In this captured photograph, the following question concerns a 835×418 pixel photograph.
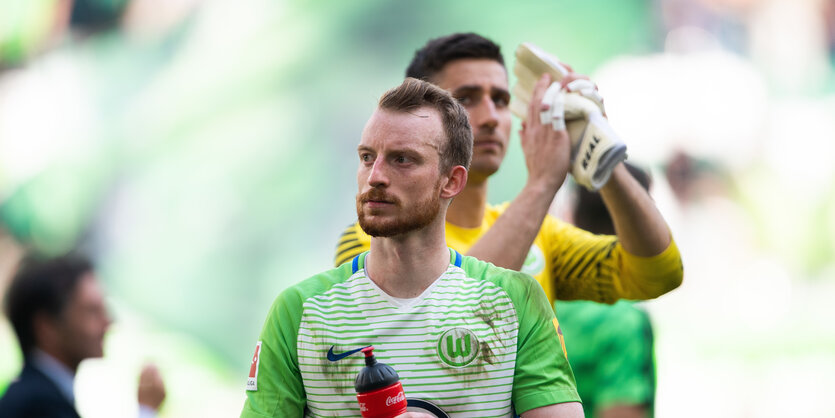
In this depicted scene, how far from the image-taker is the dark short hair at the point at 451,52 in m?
3.22

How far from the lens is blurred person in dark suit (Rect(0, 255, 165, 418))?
→ 13.0 feet

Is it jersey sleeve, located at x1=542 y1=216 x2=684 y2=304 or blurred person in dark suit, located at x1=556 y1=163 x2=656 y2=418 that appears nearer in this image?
jersey sleeve, located at x1=542 y1=216 x2=684 y2=304

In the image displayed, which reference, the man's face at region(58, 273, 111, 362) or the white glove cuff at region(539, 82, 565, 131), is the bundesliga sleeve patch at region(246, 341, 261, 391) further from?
the man's face at region(58, 273, 111, 362)

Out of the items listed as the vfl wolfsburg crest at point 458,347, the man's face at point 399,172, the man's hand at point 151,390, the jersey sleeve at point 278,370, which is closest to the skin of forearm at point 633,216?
the man's face at point 399,172

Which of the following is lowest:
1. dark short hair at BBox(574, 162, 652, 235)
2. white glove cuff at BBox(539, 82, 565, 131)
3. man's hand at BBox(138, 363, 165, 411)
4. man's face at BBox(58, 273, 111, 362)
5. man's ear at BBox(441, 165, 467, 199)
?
man's hand at BBox(138, 363, 165, 411)

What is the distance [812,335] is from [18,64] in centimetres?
885

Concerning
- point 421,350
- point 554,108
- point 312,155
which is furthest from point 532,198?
point 312,155

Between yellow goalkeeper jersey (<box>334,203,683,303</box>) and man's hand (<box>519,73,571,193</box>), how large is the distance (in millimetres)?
240

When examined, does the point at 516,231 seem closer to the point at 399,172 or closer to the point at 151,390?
the point at 399,172

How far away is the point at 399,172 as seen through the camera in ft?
7.26

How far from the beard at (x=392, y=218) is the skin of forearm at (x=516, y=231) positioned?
1.66 ft

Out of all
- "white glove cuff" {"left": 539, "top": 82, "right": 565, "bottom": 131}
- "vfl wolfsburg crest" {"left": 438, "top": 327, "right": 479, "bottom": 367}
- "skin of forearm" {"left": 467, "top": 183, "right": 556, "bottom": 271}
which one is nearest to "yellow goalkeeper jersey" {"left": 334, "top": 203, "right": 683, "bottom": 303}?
"skin of forearm" {"left": 467, "top": 183, "right": 556, "bottom": 271}

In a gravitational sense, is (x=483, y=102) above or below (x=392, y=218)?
above

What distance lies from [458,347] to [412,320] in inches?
4.8
